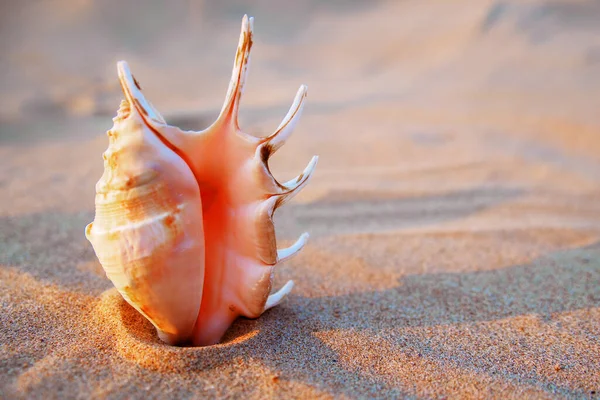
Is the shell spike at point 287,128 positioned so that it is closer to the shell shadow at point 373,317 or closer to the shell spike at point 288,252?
the shell spike at point 288,252

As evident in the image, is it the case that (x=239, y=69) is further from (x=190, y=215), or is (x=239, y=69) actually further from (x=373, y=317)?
(x=373, y=317)

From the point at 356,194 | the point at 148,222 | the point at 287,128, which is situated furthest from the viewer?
the point at 356,194

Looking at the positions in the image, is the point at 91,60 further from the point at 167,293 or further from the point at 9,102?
the point at 167,293

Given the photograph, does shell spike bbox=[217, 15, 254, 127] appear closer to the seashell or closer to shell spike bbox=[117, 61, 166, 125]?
the seashell

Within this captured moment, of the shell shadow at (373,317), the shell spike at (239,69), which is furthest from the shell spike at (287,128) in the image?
the shell shadow at (373,317)

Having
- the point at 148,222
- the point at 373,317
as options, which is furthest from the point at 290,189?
the point at 373,317

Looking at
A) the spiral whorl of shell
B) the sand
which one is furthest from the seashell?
the sand
